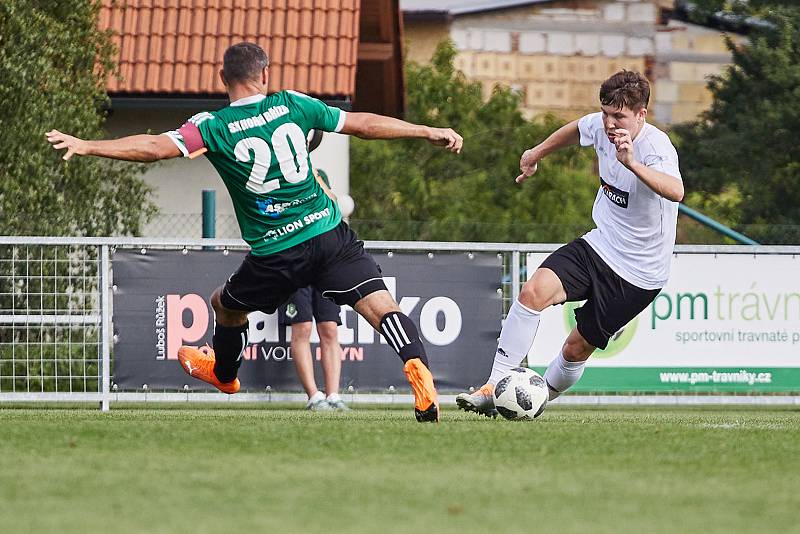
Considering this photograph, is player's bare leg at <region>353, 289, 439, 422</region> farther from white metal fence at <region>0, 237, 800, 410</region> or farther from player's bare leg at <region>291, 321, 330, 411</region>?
white metal fence at <region>0, 237, 800, 410</region>

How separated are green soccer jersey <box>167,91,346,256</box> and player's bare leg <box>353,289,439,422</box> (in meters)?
0.51

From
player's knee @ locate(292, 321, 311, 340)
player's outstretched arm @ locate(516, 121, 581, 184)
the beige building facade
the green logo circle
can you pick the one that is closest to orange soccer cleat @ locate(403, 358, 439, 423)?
player's outstretched arm @ locate(516, 121, 581, 184)

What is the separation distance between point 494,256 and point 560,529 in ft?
24.6

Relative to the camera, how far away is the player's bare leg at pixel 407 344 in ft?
25.3

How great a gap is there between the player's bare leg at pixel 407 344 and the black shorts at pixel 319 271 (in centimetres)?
7

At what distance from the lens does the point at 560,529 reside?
4.38 meters

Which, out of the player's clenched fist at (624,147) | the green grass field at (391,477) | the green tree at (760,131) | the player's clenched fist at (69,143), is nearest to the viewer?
the green grass field at (391,477)

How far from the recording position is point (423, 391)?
25.2 ft

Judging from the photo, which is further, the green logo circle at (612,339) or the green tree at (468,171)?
the green tree at (468,171)

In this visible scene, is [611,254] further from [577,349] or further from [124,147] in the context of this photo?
[124,147]

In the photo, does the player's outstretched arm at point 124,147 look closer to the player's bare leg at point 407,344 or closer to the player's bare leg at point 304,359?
the player's bare leg at point 407,344

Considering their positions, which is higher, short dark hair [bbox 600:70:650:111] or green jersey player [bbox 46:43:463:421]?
short dark hair [bbox 600:70:650:111]

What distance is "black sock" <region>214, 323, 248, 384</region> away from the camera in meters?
8.59

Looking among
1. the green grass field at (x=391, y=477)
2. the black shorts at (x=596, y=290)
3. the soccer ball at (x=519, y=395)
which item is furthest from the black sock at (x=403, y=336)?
the black shorts at (x=596, y=290)
